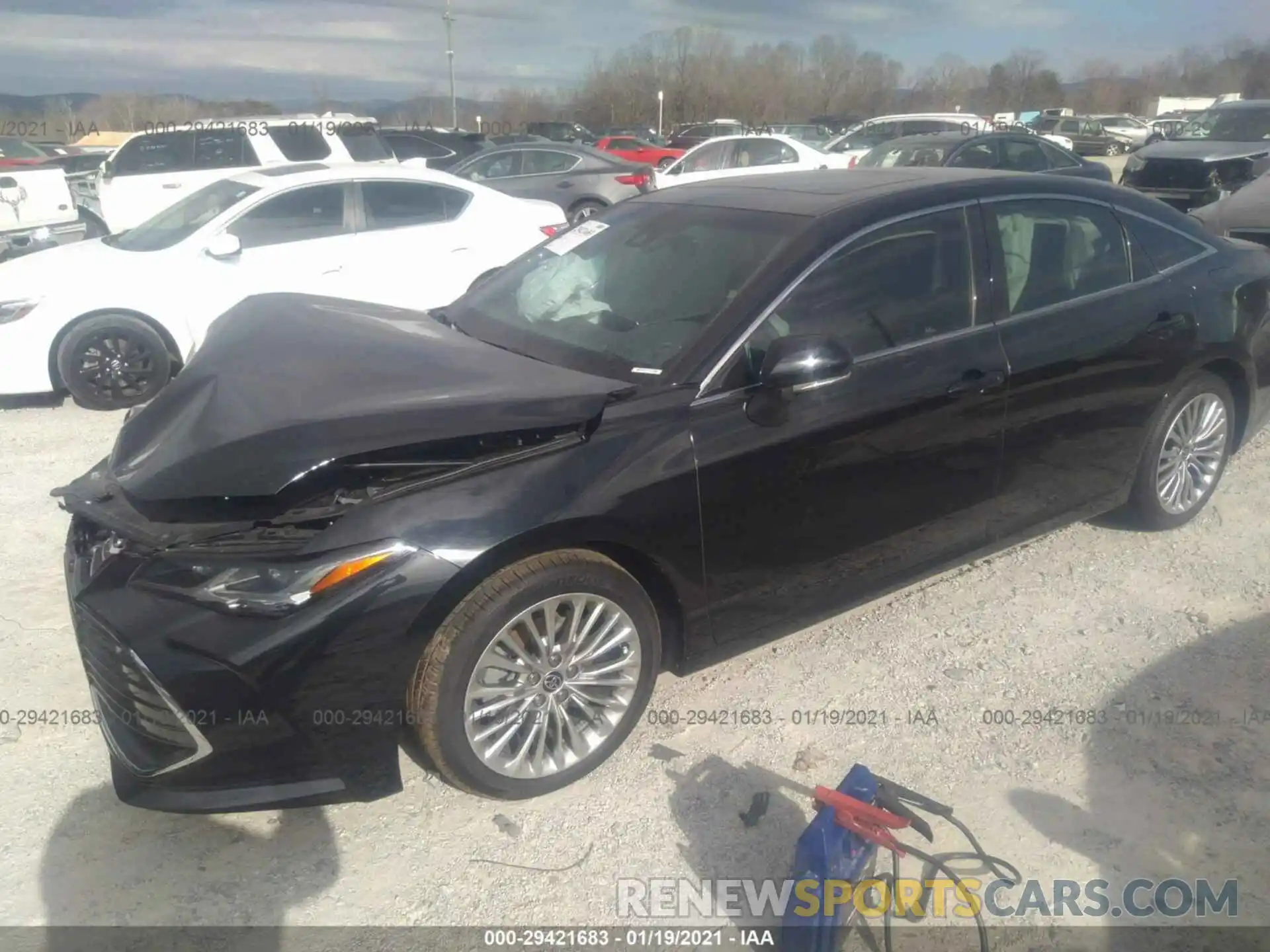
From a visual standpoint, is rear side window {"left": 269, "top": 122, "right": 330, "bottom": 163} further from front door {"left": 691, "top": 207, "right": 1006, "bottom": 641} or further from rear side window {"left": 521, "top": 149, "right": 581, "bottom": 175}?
front door {"left": 691, "top": 207, "right": 1006, "bottom": 641}

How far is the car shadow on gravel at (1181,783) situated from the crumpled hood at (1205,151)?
13.8 meters

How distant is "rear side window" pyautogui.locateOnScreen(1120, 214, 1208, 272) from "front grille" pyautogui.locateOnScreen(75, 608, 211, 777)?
3961 mm

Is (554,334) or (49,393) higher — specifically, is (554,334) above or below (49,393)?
above

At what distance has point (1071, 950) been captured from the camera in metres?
2.38

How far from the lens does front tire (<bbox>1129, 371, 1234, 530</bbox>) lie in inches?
164

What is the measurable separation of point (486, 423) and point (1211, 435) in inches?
139

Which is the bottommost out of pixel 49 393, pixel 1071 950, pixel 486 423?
pixel 1071 950

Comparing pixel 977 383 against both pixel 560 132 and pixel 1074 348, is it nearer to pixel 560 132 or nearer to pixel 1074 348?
pixel 1074 348

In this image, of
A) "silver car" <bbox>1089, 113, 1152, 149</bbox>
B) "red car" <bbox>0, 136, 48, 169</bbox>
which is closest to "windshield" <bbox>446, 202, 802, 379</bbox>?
"red car" <bbox>0, 136, 48, 169</bbox>

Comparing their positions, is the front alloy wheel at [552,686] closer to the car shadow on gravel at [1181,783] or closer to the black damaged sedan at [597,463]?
the black damaged sedan at [597,463]

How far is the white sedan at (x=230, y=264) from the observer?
6.38m

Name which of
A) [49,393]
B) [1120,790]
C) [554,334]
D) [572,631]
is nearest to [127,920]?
[572,631]

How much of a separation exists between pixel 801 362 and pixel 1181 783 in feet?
5.64

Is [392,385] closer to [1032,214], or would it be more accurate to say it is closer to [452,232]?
[1032,214]
